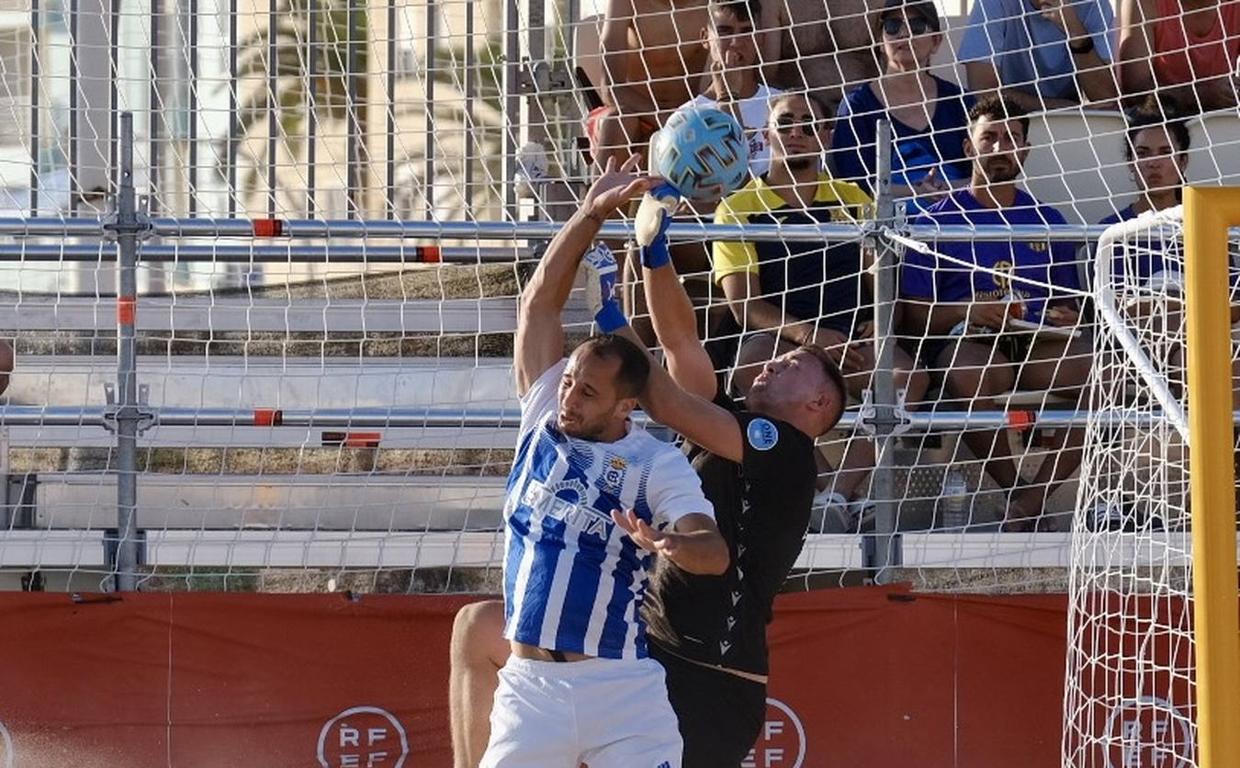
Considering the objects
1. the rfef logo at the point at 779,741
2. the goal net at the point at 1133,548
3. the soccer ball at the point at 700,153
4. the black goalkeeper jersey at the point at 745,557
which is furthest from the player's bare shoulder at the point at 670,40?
the black goalkeeper jersey at the point at 745,557

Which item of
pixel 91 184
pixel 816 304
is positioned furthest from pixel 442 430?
pixel 91 184

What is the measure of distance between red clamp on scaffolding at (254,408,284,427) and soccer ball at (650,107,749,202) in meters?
1.89

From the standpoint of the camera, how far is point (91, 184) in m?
8.38

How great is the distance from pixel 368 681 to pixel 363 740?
202 millimetres

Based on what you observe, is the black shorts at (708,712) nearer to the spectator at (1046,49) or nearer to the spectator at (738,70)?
the spectator at (738,70)

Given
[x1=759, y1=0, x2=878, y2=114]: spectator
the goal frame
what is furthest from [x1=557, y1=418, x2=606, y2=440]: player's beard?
[x1=759, y1=0, x2=878, y2=114]: spectator

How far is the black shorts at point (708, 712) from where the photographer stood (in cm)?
539

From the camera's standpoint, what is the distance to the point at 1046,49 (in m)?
8.35

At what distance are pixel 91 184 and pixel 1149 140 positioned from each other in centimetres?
A: 444

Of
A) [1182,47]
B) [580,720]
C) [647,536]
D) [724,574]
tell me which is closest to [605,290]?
[724,574]

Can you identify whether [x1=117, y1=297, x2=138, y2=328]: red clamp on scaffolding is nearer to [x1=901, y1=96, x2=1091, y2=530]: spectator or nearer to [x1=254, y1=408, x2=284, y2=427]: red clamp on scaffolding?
[x1=254, y1=408, x2=284, y2=427]: red clamp on scaffolding

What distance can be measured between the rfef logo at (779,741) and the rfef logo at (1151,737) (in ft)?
3.48

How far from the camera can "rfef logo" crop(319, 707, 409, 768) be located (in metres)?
6.66

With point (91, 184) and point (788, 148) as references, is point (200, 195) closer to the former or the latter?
point (91, 184)
